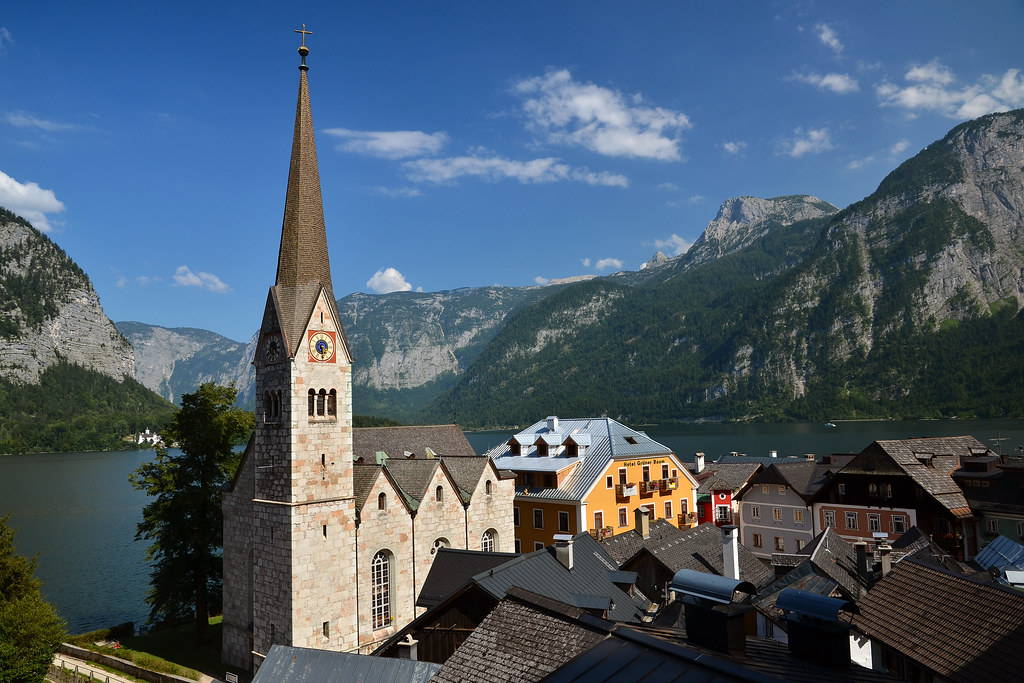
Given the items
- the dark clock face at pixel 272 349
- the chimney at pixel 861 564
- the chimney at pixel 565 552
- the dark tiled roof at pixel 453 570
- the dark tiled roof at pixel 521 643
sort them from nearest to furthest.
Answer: the dark tiled roof at pixel 521 643
the chimney at pixel 565 552
the dark tiled roof at pixel 453 570
the chimney at pixel 861 564
the dark clock face at pixel 272 349

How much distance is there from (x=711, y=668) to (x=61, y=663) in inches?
1532

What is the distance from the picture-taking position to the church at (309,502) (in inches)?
1173

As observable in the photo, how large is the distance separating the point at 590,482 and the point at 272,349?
26.7 meters

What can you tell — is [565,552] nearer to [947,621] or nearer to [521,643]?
[521,643]

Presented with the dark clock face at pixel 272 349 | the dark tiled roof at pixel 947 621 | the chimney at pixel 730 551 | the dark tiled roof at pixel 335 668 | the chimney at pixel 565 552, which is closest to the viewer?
the dark tiled roof at pixel 947 621

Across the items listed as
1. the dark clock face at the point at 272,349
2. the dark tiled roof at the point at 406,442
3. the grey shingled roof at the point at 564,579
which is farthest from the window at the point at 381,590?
the dark clock face at the point at 272,349

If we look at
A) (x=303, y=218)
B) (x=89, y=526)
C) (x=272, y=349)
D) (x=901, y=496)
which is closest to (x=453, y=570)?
(x=272, y=349)

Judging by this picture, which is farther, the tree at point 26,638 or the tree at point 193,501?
the tree at point 193,501

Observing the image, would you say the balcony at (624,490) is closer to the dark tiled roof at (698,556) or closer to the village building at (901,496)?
the dark tiled roof at (698,556)

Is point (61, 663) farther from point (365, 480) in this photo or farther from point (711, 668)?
point (711, 668)

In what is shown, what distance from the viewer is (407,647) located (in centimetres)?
2062

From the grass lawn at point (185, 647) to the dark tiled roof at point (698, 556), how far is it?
22473 millimetres

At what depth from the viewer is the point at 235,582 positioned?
3419 cm

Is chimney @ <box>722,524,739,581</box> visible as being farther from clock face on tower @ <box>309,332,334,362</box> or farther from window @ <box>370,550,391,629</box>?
clock face on tower @ <box>309,332,334,362</box>
